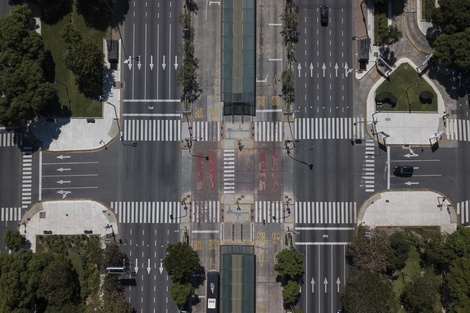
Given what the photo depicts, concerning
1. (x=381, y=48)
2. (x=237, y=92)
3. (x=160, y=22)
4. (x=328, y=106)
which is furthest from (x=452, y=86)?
(x=160, y=22)

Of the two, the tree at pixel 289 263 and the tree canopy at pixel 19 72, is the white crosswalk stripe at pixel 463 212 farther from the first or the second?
the tree canopy at pixel 19 72

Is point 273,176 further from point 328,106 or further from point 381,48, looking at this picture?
point 381,48

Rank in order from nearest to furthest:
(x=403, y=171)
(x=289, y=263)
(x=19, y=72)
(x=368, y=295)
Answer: (x=368, y=295) → (x=19, y=72) → (x=289, y=263) → (x=403, y=171)

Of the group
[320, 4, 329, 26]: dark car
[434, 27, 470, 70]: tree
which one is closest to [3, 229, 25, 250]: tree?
[320, 4, 329, 26]: dark car

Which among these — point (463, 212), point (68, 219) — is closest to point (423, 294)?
point (463, 212)

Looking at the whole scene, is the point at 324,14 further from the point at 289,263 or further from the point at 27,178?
the point at 27,178
